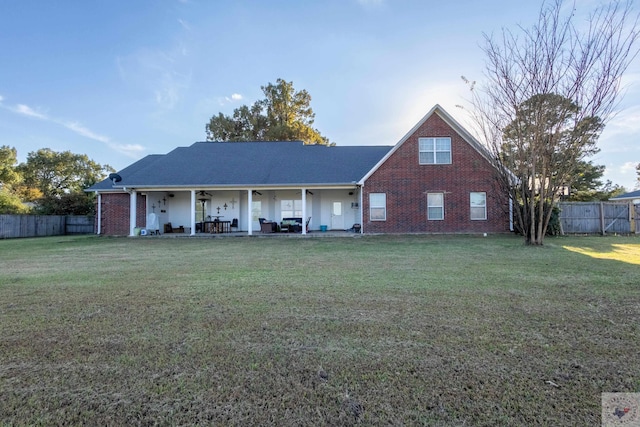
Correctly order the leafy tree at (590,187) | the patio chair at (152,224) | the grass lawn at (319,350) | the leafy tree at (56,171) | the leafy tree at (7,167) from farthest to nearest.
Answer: the leafy tree at (56,171) < the leafy tree at (7,167) < the leafy tree at (590,187) < the patio chair at (152,224) < the grass lawn at (319,350)

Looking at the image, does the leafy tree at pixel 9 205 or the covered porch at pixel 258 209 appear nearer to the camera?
the covered porch at pixel 258 209

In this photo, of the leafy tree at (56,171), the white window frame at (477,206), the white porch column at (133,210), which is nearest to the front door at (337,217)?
the white window frame at (477,206)

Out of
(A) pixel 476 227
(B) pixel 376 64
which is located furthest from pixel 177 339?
(A) pixel 476 227

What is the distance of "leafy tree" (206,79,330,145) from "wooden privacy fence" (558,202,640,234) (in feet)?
71.3

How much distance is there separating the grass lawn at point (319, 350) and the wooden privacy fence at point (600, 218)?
12.2 metres

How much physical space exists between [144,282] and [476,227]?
49.1 ft

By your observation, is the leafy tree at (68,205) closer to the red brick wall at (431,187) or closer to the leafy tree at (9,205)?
the leafy tree at (9,205)

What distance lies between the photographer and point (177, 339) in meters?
3.07

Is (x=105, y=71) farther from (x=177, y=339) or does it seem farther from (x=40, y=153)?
(x=40, y=153)

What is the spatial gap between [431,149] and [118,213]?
17155 mm

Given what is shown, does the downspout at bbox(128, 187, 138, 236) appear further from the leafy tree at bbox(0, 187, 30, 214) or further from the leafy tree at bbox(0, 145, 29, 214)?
the leafy tree at bbox(0, 145, 29, 214)

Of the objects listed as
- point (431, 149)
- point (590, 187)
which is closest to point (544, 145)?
point (431, 149)

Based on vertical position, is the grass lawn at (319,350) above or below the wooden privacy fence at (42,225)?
below

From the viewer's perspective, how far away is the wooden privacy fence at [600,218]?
15.4 metres
